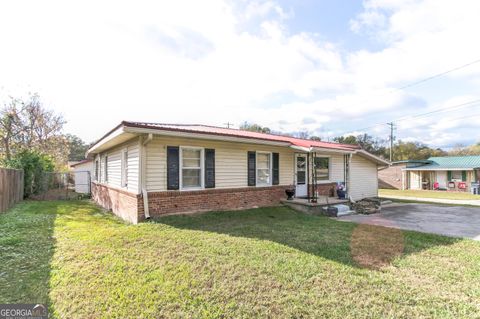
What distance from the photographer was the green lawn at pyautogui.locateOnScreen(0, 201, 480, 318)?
309 centimetres

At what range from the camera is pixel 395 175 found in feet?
94.5

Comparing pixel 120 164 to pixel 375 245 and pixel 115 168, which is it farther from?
pixel 375 245

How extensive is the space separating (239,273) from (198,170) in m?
5.01

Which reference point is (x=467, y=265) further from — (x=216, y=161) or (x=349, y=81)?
(x=349, y=81)

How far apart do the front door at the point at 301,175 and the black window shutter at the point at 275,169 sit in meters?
1.23

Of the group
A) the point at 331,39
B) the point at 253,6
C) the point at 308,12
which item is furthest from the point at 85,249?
the point at 331,39

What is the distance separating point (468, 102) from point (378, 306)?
23.1 m

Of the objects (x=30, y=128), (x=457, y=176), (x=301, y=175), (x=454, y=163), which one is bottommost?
(x=457, y=176)

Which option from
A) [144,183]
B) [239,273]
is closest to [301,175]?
[144,183]

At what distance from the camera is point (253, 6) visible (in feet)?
26.8

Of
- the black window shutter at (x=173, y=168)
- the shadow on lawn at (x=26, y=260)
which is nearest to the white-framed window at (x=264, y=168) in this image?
the black window shutter at (x=173, y=168)

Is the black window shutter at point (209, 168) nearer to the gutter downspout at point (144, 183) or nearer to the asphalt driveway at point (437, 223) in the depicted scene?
the gutter downspout at point (144, 183)

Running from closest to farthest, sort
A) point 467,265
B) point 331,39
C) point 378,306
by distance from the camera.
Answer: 1. point 378,306
2. point 467,265
3. point 331,39

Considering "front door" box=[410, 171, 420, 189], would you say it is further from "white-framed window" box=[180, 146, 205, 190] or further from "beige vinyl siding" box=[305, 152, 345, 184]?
"white-framed window" box=[180, 146, 205, 190]
